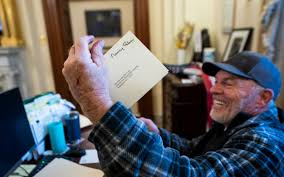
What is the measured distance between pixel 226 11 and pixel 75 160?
2.13 meters

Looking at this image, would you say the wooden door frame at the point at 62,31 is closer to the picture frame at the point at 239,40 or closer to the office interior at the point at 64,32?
the office interior at the point at 64,32

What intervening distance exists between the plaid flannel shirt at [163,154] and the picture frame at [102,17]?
295 centimetres

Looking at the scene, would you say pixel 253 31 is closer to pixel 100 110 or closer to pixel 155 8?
pixel 155 8

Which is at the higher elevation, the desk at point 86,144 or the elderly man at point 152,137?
the elderly man at point 152,137

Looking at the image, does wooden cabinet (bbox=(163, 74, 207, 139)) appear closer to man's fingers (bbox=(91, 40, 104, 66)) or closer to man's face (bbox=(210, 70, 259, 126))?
man's face (bbox=(210, 70, 259, 126))

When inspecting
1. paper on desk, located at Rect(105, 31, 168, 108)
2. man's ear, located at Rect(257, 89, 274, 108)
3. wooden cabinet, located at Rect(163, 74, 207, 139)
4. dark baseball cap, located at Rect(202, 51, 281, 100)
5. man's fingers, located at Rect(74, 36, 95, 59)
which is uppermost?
man's fingers, located at Rect(74, 36, 95, 59)

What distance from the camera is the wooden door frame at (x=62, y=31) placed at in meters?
3.03

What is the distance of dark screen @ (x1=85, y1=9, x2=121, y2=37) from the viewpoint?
11.4ft

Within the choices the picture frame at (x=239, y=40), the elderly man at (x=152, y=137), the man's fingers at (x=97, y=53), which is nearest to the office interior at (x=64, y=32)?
the picture frame at (x=239, y=40)

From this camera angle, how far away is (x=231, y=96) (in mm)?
936

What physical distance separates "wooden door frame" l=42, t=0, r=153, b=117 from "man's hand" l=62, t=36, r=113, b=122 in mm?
2571

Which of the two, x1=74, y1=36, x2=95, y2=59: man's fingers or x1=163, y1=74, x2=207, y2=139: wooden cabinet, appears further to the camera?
x1=163, y1=74, x2=207, y2=139: wooden cabinet

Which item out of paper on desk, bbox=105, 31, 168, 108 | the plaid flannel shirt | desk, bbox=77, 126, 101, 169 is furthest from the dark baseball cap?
desk, bbox=77, 126, 101, 169

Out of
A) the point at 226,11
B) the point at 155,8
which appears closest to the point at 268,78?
the point at 226,11
